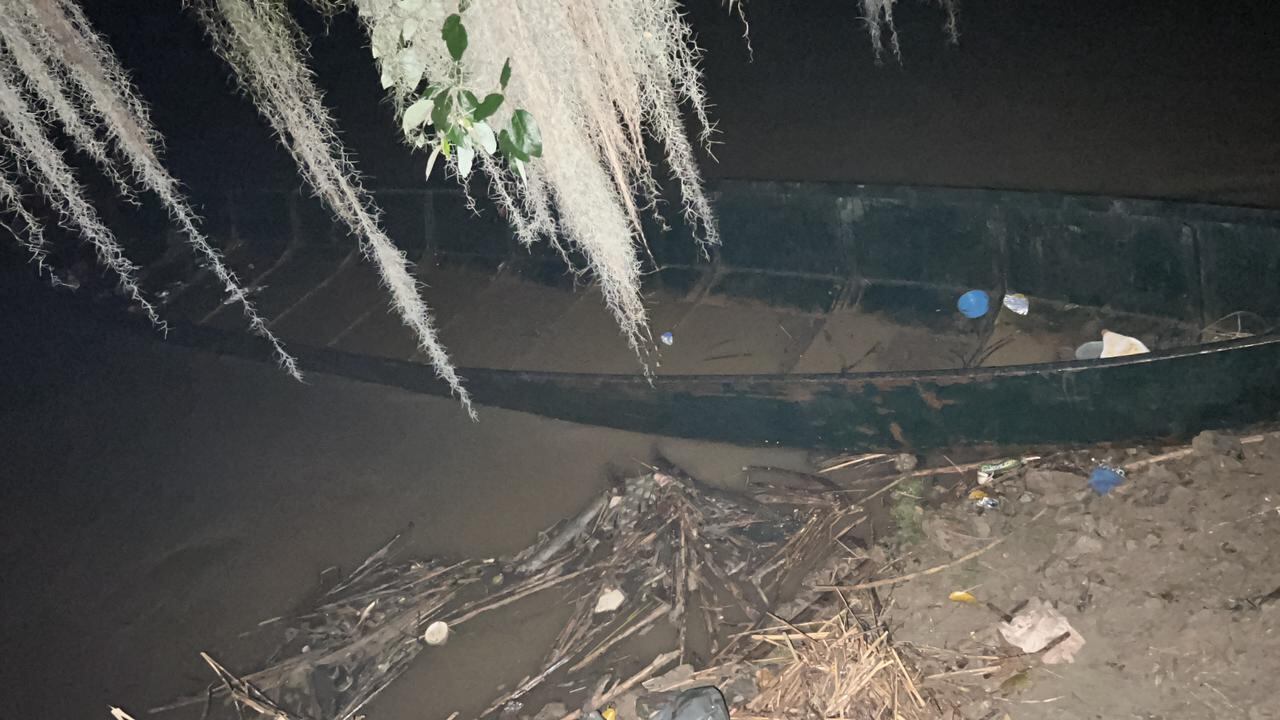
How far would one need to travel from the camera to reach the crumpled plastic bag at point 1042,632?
2.72 metres

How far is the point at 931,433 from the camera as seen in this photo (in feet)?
11.1

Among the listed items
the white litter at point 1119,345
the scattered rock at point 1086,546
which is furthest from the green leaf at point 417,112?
the white litter at point 1119,345

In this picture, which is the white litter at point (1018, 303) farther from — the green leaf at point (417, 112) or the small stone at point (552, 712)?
the green leaf at point (417, 112)

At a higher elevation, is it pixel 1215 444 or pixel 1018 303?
pixel 1018 303

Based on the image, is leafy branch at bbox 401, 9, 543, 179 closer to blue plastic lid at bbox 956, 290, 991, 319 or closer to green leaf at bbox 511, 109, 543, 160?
green leaf at bbox 511, 109, 543, 160

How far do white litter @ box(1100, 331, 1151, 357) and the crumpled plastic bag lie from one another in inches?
47.9

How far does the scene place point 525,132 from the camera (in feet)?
8.65

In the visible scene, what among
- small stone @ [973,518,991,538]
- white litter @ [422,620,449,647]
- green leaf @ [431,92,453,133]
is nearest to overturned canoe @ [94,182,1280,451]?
small stone @ [973,518,991,538]

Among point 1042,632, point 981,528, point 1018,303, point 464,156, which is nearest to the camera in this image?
point 464,156

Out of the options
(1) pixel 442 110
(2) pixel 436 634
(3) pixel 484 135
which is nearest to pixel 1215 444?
(3) pixel 484 135

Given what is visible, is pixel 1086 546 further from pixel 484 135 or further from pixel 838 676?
pixel 484 135

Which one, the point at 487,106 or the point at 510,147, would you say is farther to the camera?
the point at 510,147

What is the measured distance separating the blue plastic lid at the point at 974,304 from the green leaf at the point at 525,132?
7.63ft

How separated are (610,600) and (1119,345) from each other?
2346 millimetres
